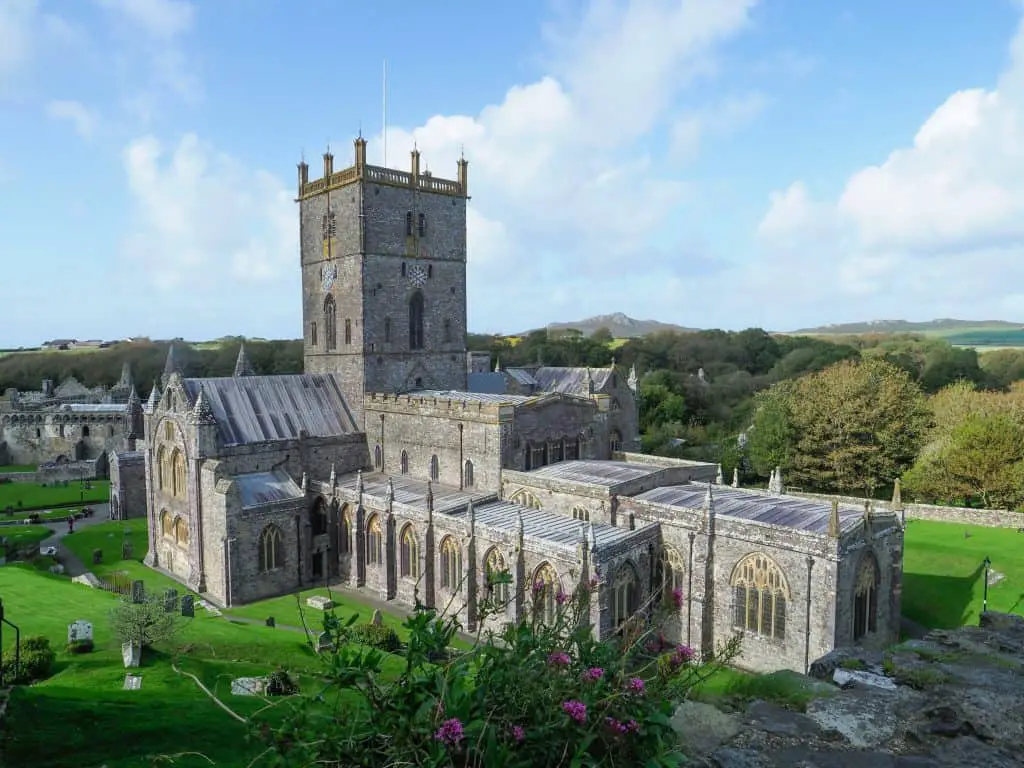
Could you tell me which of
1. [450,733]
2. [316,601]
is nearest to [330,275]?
[316,601]

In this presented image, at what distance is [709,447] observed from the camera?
62.3m

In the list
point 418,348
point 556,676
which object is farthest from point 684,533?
point 556,676

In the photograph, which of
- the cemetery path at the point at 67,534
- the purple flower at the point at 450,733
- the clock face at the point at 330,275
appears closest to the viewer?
the purple flower at the point at 450,733

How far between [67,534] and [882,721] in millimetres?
54067

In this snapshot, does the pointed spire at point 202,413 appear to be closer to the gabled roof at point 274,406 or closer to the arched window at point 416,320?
the gabled roof at point 274,406

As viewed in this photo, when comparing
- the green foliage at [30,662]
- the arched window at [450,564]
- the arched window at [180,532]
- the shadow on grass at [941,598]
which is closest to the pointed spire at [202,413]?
the arched window at [180,532]

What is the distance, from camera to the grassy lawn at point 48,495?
58688 millimetres

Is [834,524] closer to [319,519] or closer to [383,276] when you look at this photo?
[319,519]

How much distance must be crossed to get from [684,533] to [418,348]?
66.9ft

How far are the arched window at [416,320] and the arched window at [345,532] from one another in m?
10.5

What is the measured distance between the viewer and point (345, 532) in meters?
36.0

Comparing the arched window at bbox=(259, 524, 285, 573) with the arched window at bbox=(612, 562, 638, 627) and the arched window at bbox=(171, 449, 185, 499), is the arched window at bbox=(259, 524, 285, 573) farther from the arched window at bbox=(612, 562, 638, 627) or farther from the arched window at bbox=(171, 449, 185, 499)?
the arched window at bbox=(612, 562, 638, 627)

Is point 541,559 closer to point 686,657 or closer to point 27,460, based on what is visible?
point 686,657

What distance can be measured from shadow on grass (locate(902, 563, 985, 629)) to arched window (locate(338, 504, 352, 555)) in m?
26.8
